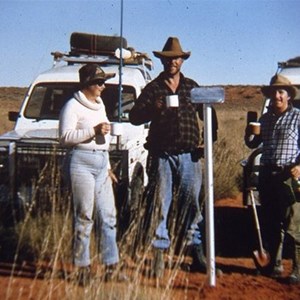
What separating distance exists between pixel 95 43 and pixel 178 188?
4455 mm

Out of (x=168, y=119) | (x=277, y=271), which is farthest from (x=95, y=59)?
(x=277, y=271)

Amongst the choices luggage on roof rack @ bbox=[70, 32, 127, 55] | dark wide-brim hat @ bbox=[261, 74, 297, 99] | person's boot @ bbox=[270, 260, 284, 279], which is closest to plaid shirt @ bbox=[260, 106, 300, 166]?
dark wide-brim hat @ bbox=[261, 74, 297, 99]

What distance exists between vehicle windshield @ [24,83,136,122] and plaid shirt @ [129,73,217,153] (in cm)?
264

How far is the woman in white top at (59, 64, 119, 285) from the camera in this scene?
212 inches

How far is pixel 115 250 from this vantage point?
18.2ft

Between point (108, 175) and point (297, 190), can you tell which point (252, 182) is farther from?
point (108, 175)

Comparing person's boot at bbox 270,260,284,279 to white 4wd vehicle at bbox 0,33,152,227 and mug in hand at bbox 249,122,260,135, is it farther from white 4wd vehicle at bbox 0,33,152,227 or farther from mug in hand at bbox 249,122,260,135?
white 4wd vehicle at bbox 0,33,152,227

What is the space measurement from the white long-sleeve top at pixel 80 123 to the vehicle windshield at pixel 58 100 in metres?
3.08

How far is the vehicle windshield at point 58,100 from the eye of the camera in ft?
28.7

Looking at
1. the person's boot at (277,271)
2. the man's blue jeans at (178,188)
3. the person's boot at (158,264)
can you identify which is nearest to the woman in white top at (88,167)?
the person's boot at (158,264)

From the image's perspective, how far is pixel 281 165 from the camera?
5.83 m

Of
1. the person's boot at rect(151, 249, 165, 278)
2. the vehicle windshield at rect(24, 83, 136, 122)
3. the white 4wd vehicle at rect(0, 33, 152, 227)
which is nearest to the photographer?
the person's boot at rect(151, 249, 165, 278)

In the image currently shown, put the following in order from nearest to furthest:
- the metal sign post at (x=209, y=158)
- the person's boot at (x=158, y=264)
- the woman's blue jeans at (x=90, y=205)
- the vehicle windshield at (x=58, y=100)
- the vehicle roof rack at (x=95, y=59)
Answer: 1. the metal sign post at (x=209, y=158)
2. the woman's blue jeans at (x=90, y=205)
3. the person's boot at (x=158, y=264)
4. the vehicle windshield at (x=58, y=100)
5. the vehicle roof rack at (x=95, y=59)

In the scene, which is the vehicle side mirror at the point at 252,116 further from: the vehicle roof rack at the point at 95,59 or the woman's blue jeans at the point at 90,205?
the vehicle roof rack at the point at 95,59
